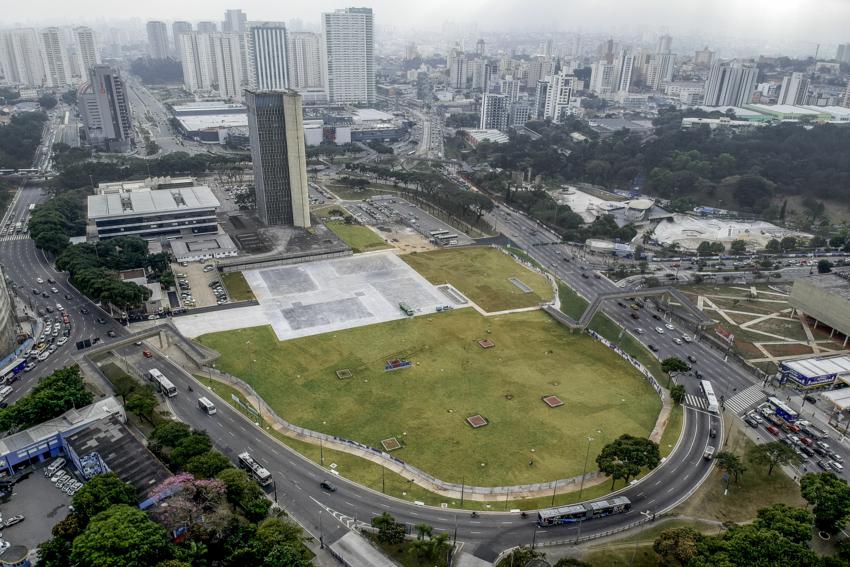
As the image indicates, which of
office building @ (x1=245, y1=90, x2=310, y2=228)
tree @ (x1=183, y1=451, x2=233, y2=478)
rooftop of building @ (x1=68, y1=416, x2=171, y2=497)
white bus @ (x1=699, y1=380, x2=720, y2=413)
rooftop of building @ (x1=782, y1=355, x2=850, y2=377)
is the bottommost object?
white bus @ (x1=699, y1=380, x2=720, y2=413)

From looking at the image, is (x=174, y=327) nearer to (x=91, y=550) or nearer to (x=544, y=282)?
(x=91, y=550)

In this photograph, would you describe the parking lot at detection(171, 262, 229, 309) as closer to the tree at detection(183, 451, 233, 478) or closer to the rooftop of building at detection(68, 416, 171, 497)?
the rooftop of building at detection(68, 416, 171, 497)

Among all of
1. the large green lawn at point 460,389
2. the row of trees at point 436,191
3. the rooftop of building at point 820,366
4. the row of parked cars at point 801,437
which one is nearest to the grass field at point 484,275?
the large green lawn at point 460,389

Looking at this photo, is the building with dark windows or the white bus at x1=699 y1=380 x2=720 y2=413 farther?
the building with dark windows

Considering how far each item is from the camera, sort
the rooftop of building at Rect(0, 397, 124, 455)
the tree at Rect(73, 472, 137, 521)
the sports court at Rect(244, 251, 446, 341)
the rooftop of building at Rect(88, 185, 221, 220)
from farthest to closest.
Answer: the rooftop of building at Rect(88, 185, 221, 220), the sports court at Rect(244, 251, 446, 341), the rooftop of building at Rect(0, 397, 124, 455), the tree at Rect(73, 472, 137, 521)

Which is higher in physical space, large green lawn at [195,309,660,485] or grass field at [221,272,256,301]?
grass field at [221,272,256,301]

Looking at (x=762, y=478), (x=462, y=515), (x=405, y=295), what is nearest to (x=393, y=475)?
(x=462, y=515)

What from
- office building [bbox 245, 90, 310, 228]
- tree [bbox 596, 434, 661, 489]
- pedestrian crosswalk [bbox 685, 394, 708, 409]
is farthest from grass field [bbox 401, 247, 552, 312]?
tree [bbox 596, 434, 661, 489]

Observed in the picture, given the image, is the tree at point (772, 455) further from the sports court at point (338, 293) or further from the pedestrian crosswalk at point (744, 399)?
the sports court at point (338, 293)
